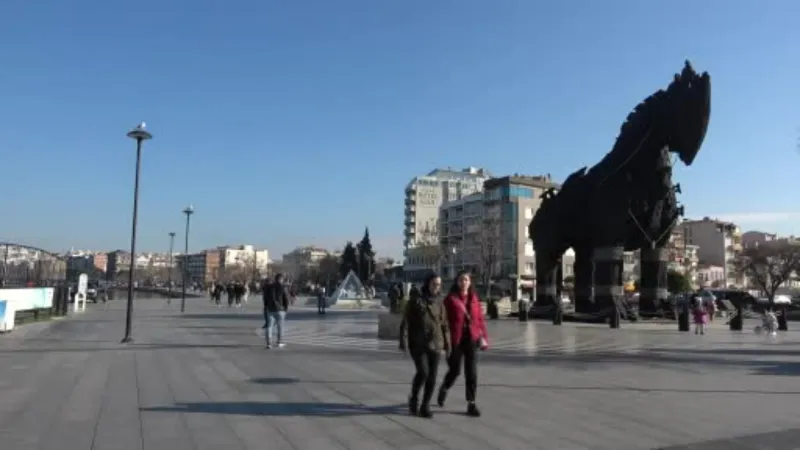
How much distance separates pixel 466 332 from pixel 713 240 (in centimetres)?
14531

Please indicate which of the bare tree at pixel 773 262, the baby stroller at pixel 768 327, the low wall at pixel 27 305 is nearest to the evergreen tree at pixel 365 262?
the bare tree at pixel 773 262

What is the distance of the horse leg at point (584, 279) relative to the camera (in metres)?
30.3

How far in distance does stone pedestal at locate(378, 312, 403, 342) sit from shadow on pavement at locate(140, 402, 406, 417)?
10391 millimetres

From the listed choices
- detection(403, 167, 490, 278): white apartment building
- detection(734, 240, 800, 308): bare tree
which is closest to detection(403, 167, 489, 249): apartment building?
detection(403, 167, 490, 278): white apartment building

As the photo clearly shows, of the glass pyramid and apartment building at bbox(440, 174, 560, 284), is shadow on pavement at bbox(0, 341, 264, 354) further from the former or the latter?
apartment building at bbox(440, 174, 560, 284)

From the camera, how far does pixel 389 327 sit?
64.4ft

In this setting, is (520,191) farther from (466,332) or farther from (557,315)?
(466,332)

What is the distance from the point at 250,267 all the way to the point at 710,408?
5949 inches

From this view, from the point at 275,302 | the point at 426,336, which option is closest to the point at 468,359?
the point at 426,336

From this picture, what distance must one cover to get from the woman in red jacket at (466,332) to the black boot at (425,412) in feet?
1.71

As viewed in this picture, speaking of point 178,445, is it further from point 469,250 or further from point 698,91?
point 469,250

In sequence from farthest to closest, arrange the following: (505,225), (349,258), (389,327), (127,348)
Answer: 1. (505,225)
2. (349,258)
3. (389,327)
4. (127,348)

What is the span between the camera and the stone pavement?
7094mm

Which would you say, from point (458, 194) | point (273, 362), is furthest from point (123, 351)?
point (458, 194)
